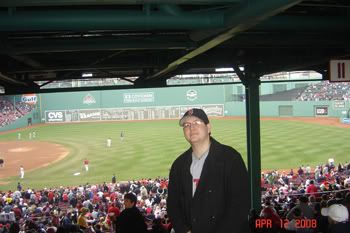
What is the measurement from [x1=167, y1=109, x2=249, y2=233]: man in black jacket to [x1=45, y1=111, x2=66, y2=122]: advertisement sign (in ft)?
174

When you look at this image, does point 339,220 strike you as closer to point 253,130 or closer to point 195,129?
point 195,129

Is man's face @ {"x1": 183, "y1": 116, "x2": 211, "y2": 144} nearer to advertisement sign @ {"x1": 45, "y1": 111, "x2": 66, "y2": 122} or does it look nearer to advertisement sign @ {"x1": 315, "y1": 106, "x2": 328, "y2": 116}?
advertisement sign @ {"x1": 315, "y1": 106, "x2": 328, "y2": 116}

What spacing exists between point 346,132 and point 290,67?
3392 centimetres

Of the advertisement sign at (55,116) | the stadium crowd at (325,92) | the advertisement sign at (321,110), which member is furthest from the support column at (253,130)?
the advertisement sign at (55,116)

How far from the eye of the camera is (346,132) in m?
40.3

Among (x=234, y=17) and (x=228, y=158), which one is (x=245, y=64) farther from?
(x=228, y=158)

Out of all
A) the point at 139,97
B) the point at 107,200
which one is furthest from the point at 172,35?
the point at 139,97

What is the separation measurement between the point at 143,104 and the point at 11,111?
16487mm

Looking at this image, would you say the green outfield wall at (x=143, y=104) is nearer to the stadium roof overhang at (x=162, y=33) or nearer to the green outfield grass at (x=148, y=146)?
the green outfield grass at (x=148, y=146)

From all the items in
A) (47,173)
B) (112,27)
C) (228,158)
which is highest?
(112,27)

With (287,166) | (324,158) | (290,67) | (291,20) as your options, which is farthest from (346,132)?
(291,20)

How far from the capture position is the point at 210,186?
2480 millimetres

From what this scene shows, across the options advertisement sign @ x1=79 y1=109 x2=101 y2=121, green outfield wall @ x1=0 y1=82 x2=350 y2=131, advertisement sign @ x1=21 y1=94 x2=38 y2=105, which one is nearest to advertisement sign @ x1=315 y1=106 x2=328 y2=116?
green outfield wall @ x1=0 y1=82 x2=350 y2=131

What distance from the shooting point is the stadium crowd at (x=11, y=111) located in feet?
158
